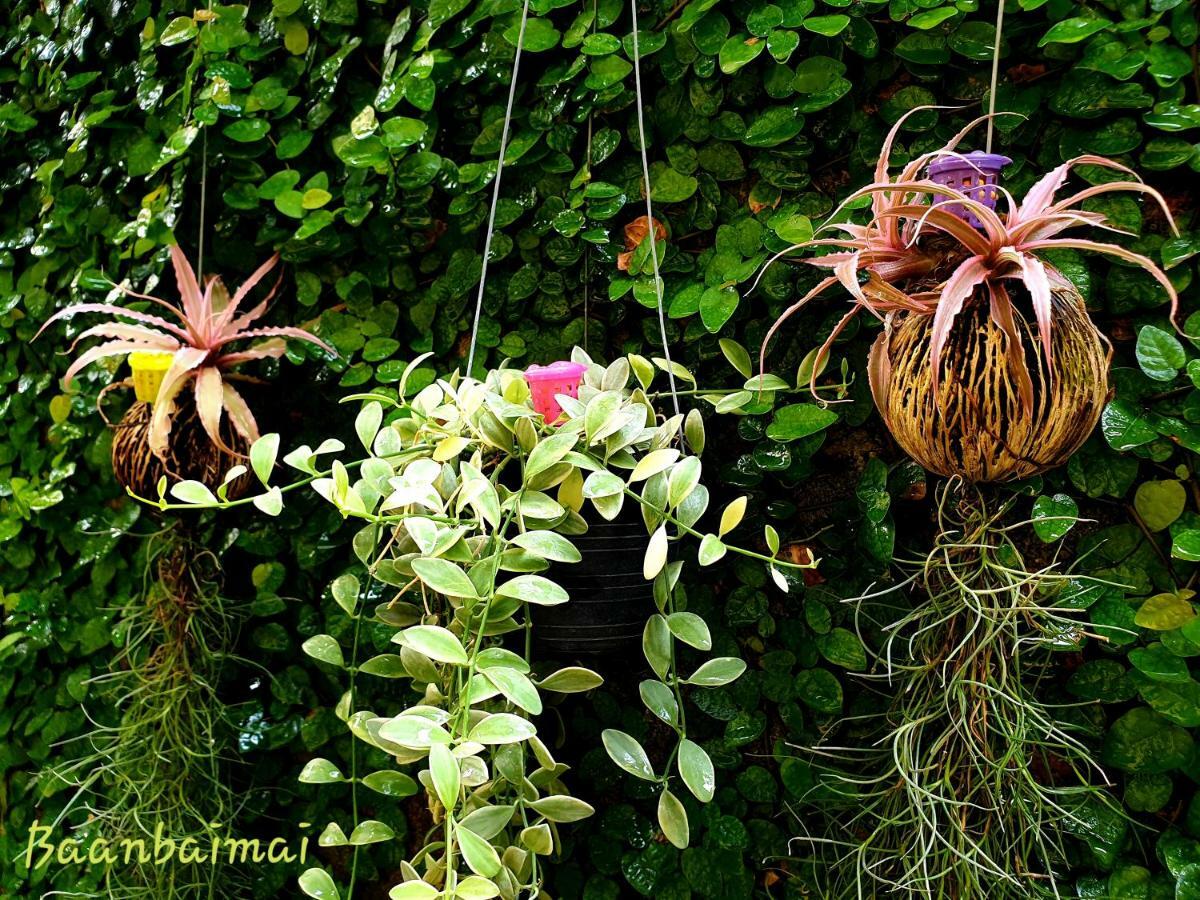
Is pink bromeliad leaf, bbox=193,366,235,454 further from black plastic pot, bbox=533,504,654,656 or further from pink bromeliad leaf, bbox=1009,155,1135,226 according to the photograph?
pink bromeliad leaf, bbox=1009,155,1135,226

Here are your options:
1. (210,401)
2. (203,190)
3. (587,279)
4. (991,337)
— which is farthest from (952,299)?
(203,190)

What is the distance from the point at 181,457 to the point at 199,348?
149mm

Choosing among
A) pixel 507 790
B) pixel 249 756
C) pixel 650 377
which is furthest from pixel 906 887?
pixel 249 756

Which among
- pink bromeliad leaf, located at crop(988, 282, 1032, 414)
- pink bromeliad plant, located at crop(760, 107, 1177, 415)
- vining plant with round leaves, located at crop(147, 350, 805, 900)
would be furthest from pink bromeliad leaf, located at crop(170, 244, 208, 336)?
pink bromeliad leaf, located at crop(988, 282, 1032, 414)

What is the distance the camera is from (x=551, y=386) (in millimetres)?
971

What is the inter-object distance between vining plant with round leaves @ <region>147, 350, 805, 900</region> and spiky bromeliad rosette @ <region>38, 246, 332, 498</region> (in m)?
0.26

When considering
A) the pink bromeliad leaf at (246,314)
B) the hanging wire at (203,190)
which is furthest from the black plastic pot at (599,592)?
the hanging wire at (203,190)

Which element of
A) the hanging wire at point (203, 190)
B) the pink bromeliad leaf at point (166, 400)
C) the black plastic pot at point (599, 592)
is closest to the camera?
the black plastic pot at point (599, 592)

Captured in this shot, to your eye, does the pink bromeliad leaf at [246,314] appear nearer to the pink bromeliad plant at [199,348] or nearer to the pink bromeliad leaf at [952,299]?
the pink bromeliad plant at [199,348]

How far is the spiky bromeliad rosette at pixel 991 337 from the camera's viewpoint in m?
0.76

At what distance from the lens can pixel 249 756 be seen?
142cm

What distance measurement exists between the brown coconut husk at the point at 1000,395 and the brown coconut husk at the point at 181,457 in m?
0.87

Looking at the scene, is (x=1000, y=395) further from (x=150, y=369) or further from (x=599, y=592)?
(x=150, y=369)

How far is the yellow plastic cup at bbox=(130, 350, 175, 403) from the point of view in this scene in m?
1.24
